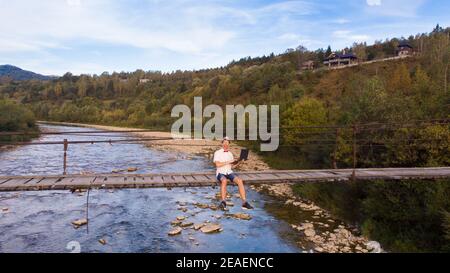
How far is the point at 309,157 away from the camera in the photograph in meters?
27.1

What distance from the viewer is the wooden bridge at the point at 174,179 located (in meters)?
8.01

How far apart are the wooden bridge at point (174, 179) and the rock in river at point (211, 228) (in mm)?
7311

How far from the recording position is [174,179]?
346 inches

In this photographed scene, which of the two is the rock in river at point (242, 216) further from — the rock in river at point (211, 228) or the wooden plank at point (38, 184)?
the wooden plank at point (38, 184)

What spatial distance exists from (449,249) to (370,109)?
34.2 ft

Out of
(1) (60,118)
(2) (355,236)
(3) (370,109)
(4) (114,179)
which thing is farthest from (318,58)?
(4) (114,179)

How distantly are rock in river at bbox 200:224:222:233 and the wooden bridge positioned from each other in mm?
7311

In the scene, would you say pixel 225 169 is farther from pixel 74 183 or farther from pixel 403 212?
pixel 403 212

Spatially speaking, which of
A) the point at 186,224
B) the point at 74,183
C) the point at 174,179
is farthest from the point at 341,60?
the point at 74,183

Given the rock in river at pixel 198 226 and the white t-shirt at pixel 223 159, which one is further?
the rock in river at pixel 198 226

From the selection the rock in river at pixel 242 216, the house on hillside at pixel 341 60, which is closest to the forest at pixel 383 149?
the rock in river at pixel 242 216

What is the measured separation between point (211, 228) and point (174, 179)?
8.06 metres

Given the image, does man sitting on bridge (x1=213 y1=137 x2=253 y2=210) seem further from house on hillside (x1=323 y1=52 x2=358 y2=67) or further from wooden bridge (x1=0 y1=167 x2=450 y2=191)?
house on hillside (x1=323 y1=52 x2=358 y2=67)
